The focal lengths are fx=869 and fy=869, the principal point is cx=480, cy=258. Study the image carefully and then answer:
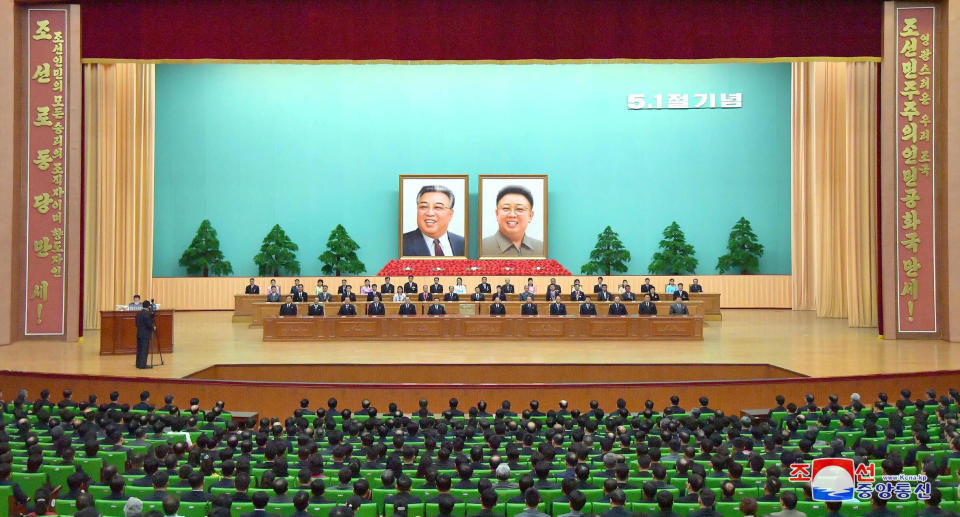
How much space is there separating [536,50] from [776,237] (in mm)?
10592

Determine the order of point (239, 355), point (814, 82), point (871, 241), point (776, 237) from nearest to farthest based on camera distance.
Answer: point (239, 355) → point (871, 241) → point (814, 82) → point (776, 237)

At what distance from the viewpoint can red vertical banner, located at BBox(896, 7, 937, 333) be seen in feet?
46.0

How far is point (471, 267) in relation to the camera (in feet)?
67.5

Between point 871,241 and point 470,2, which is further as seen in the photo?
point 871,241

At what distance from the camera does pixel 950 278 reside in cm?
1381

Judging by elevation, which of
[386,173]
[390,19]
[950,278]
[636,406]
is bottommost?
[636,406]

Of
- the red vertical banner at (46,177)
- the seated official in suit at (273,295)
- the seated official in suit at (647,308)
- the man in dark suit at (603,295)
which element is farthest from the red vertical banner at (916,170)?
the red vertical banner at (46,177)

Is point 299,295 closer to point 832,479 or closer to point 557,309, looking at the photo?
point 557,309

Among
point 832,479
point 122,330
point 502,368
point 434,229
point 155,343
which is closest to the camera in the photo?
point 832,479

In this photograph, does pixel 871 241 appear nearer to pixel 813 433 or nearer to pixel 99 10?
pixel 813 433

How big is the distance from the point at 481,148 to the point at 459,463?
17095 mm

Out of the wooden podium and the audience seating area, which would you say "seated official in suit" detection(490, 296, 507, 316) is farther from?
the audience seating area

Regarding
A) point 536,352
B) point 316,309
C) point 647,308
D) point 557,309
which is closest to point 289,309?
point 316,309

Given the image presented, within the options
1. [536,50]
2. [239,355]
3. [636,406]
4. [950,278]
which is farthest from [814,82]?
[239,355]
